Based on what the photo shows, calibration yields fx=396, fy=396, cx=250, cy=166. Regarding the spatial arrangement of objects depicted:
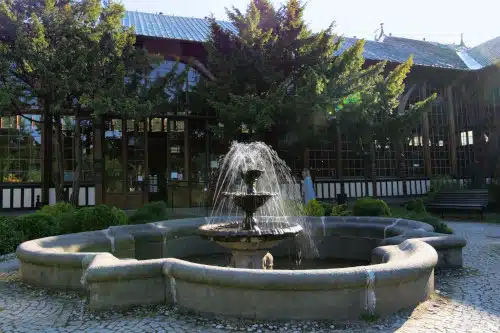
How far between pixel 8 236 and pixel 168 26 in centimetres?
1242

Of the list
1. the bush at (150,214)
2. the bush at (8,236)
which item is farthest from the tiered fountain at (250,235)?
the bush at (8,236)

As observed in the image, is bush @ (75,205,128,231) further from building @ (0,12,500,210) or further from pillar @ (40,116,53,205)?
pillar @ (40,116,53,205)

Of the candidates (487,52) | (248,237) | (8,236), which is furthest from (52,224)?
(487,52)

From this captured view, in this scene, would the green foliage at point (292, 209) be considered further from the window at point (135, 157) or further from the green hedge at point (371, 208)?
the window at point (135, 157)

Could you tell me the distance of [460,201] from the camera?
49.0 ft

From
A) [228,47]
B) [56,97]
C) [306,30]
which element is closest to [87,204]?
[56,97]

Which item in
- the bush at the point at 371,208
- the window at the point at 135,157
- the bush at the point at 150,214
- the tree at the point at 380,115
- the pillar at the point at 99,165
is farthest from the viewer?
the window at the point at 135,157

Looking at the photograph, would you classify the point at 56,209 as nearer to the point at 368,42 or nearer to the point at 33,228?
the point at 33,228

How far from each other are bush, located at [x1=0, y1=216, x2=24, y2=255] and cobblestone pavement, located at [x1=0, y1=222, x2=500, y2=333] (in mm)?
3044

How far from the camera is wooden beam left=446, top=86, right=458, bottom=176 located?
21689 mm

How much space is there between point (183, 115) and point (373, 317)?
13519 millimetres

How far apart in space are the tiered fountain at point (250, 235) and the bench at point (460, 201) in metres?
10.9

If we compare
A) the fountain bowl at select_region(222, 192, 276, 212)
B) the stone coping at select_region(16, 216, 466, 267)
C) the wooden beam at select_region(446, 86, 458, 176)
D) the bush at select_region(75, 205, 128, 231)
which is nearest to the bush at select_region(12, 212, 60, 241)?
the bush at select_region(75, 205, 128, 231)

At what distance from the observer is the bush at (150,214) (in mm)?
9312
